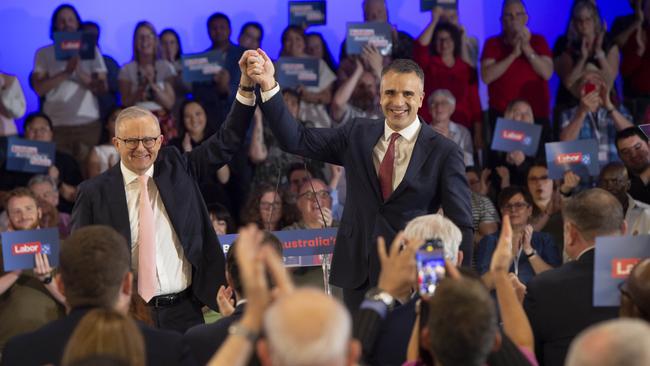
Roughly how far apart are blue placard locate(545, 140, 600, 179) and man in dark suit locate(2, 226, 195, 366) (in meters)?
4.02

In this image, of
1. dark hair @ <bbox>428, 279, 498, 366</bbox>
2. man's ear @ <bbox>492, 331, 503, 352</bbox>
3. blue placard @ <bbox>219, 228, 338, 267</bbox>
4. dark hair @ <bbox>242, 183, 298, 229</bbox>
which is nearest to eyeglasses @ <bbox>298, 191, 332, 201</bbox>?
dark hair @ <bbox>242, 183, 298, 229</bbox>

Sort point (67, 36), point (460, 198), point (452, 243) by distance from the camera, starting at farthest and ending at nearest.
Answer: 1. point (67, 36)
2. point (460, 198)
3. point (452, 243)

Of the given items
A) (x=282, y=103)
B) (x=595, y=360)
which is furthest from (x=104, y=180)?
(x=595, y=360)

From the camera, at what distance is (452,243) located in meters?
3.44

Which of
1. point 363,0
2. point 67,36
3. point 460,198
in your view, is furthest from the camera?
point 363,0

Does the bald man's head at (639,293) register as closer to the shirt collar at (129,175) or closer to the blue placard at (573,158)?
the shirt collar at (129,175)

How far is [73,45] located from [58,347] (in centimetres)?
528

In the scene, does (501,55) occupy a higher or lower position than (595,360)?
higher

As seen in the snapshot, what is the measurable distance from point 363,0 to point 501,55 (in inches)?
50.1

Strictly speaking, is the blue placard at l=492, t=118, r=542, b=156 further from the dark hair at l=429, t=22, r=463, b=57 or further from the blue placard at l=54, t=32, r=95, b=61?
the blue placard at l=54, t=32, r=95, b=61

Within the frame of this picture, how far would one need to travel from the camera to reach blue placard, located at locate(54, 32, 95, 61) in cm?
775

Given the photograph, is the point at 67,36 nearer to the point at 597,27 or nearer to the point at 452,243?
the point at 597,27

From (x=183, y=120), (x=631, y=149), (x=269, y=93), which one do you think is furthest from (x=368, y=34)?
(x=269, y=93)

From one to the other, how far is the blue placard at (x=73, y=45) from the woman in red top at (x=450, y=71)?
95.6 inches
